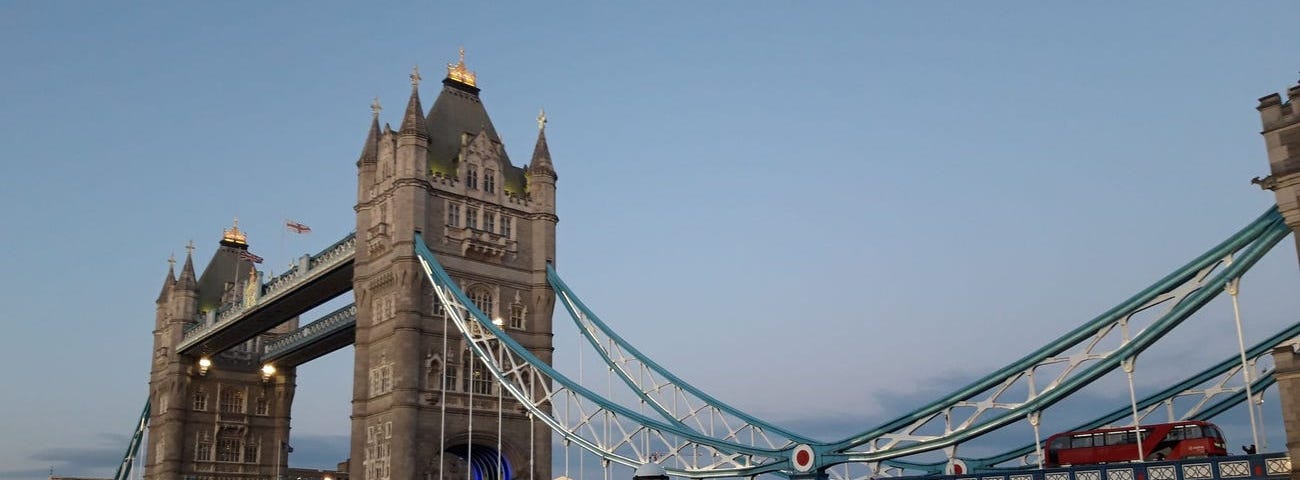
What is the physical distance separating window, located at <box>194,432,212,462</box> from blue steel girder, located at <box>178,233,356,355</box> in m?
6.09

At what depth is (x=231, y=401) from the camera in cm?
8762

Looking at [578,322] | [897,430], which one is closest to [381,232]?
[578,322]

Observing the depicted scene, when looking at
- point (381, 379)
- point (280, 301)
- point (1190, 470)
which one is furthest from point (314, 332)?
point (1190, 470)

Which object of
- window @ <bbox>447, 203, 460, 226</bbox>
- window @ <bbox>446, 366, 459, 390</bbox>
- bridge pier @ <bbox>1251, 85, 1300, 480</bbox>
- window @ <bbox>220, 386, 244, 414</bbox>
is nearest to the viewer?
bridge pier @ <bbox>1251, 85, 1300, 480</bbox>

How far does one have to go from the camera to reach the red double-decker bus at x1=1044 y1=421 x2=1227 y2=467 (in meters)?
35.3

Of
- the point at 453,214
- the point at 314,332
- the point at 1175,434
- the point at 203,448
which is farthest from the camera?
the point at 203,448

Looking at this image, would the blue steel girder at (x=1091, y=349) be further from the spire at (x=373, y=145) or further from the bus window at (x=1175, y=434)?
the spire at (x=373, y=145)

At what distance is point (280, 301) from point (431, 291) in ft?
58.4

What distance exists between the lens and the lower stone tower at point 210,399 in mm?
84750

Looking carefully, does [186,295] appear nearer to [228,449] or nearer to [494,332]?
[228,449]

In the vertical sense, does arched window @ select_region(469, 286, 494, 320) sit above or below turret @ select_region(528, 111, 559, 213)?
below

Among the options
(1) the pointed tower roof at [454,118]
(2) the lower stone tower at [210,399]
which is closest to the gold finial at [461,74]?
(1) the pointed tower roof at [454,118]

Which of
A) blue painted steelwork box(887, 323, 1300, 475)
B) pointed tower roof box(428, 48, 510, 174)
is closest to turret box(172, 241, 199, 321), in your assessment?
pointed tower roof box(428, 48, 510, 174)

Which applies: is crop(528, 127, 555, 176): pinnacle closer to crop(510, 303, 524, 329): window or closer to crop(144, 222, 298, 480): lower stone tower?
crop(510, 303, 524, 329): window
